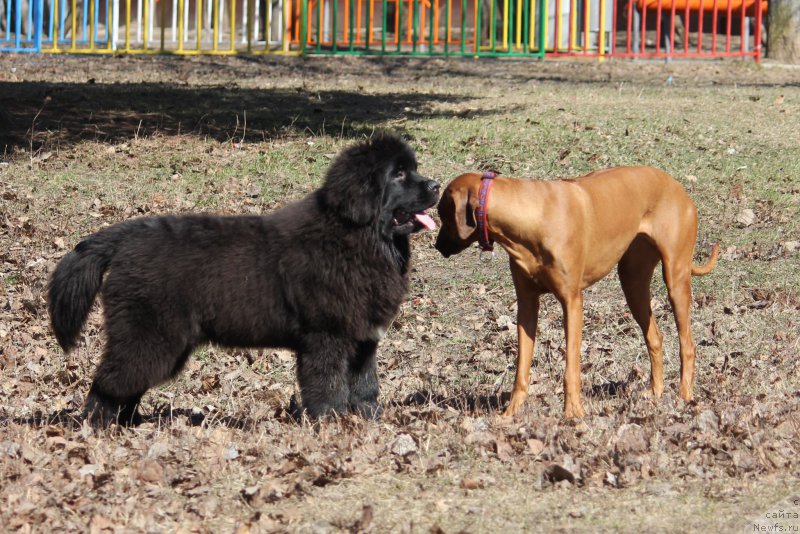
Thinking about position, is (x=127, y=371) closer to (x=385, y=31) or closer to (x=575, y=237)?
(x=575, y=237)

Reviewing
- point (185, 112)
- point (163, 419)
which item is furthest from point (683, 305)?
point (185, 112)

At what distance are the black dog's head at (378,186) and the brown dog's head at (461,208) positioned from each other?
284 millimetres

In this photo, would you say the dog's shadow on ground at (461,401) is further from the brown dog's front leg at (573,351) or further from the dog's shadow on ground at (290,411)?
the brown dog's front leg at (573,351)

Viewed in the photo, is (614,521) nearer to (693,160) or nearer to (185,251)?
(185,251)

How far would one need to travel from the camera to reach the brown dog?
21.2 feet

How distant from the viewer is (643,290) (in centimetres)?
750

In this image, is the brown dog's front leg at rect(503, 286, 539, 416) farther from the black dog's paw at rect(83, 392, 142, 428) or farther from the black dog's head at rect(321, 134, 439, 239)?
the black dog's paw at rect(83, 392, 142, 428)

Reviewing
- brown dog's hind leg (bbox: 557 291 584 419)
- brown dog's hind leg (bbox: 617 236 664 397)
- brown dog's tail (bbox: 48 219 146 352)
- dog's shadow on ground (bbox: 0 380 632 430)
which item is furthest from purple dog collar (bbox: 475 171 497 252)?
brown dog's tail (bbox: 48 219 146 352)

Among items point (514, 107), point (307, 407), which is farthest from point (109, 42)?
point (307, 407)

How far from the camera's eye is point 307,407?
6.96m

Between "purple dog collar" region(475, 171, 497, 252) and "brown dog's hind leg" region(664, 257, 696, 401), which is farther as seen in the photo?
"brown dog's hind leg" region(664, 257, 696, 401)

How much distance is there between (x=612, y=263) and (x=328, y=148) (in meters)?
7.86

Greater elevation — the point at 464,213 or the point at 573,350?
the point at 464,213

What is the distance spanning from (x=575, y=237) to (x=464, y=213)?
63 centimetres
